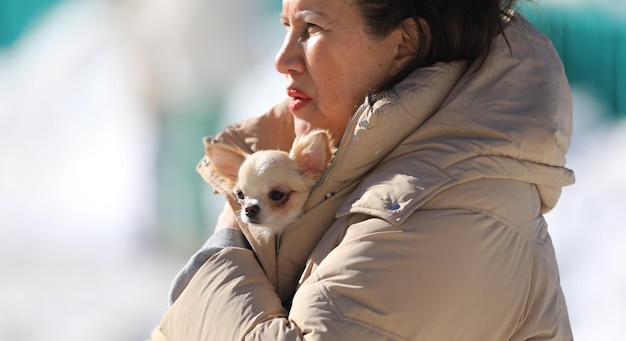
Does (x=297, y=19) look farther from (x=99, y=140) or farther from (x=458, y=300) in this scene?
(x=99, y=140)

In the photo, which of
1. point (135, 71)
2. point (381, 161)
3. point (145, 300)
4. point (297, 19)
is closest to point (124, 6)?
point (135, 71)

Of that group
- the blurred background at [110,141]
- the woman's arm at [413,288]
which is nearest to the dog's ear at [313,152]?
the woman's arm at [413,288]

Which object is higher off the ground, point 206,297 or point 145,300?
point 206,297

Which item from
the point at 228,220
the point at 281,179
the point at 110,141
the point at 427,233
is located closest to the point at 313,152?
the point at 281,179

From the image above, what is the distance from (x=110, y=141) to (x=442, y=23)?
79.5 inches

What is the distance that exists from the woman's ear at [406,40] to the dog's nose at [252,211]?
32cm

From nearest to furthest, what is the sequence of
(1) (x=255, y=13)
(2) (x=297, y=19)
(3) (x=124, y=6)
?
1. (2) (x=297, y=19)
2. (1) (x=255, y=13)
3. (3) (x=124, y=6)

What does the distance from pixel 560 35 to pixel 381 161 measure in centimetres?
118

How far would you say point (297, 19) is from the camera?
132 cm

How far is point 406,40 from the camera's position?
1306 millimetres

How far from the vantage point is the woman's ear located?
1.28 metres

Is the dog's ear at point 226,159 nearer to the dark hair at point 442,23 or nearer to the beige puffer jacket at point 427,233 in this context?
the beige puffer jacket at point 427,233

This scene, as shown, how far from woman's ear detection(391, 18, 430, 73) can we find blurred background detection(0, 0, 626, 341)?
1.38 metres

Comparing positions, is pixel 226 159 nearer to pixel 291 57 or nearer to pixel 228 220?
pixel 228 220
